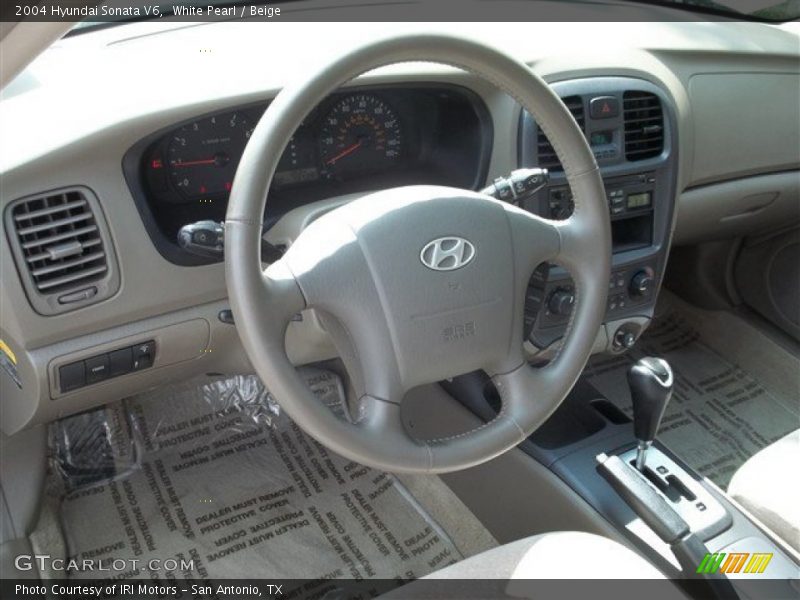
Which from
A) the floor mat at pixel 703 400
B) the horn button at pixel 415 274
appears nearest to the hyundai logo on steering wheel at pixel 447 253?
the horn button at pixel 415 274

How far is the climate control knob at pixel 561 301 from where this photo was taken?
1562mm

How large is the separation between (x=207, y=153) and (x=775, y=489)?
973mm

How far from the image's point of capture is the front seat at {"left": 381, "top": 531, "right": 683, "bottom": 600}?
1.12m

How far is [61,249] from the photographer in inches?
48.7

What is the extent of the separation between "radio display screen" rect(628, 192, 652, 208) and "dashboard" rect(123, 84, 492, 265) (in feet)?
0.96

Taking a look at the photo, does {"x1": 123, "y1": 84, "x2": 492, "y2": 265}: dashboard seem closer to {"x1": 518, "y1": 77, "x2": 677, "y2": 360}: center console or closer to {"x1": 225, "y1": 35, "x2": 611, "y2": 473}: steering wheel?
{"x1": 518, "y1": 77, "x2": 677, "y2": 360}: center console

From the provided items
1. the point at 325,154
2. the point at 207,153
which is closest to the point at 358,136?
the point at 325,154

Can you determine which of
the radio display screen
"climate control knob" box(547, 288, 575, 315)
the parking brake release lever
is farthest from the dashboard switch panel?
the radio display screen

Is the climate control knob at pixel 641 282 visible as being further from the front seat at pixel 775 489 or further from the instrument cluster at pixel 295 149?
the instrument cluster at pixel 295 149

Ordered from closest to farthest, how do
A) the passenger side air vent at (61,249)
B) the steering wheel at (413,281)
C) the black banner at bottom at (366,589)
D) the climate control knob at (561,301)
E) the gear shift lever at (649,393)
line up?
1. the steering wheel at (413,281)
2. the black banner at bottom at (366,589)
3. the passenger side air vent at (61,249)
4. the gear shift lever at (649,393)
5. the climate control knob at (561,301)

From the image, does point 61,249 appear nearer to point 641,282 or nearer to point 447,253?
point 447,253

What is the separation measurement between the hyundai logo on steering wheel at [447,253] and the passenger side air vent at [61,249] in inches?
19.2

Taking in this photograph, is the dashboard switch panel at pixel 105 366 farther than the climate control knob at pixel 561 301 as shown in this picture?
No

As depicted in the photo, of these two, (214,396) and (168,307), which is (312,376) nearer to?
(214,396)
